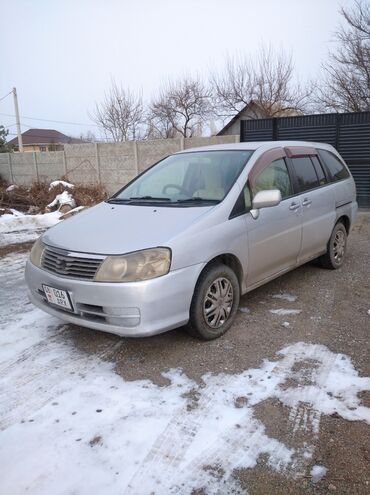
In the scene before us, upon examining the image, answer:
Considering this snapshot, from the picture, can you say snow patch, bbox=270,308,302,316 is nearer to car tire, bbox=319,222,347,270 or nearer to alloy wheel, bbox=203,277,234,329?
alloy wheel, bbox=203,277,234,329

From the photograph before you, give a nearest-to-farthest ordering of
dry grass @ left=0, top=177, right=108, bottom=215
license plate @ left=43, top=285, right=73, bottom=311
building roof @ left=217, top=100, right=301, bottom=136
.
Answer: license plate @ left=43, top=285, right=73, bottom=311 < dry grass @ left=0, top=177, right=108, bottom=215 < building roof @ left=217, top=100, right=301, bottom=136

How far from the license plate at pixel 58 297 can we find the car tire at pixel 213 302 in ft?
3.19

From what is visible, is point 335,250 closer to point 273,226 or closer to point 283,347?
point 273,226

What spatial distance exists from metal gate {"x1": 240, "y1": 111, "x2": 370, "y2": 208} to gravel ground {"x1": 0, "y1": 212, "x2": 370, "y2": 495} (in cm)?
465

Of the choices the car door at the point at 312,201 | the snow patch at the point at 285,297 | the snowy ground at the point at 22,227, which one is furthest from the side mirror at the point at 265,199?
the snowy ground at the point at 22,227

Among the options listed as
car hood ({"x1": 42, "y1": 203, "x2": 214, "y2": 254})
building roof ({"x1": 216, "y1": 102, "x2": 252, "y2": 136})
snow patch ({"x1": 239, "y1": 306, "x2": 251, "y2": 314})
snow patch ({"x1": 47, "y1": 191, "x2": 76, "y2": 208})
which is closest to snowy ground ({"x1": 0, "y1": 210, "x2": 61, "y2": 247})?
snow patch ({"x1": 47, "y1": 191, "x2": 76, "y2": 208})

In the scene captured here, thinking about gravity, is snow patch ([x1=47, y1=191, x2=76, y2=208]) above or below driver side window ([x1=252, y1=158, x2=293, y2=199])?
below

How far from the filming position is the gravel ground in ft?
7.22

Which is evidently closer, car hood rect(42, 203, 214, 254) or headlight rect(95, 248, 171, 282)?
headlight rect(95, 248, 171, 282)

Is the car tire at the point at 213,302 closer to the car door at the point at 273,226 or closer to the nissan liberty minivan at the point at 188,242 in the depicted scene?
the nissan liberty minivan at the point at 188,242

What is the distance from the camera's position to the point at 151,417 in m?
2.67

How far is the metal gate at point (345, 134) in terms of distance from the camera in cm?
970

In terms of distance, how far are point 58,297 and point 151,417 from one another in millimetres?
1246

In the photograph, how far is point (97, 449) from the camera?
2402 mm
